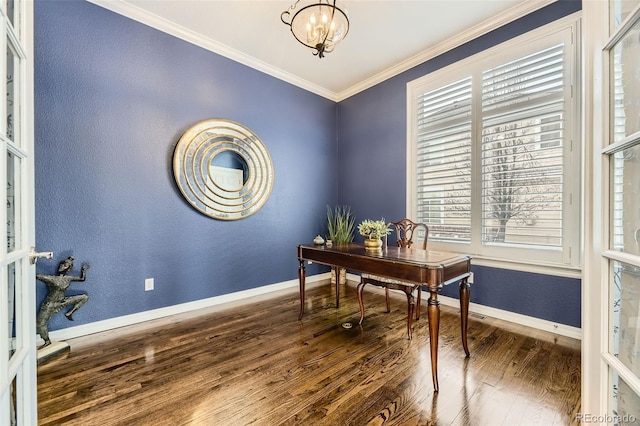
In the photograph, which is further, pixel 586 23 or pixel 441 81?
pixel 441 81

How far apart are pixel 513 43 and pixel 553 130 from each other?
94 cm

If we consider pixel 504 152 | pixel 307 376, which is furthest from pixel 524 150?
pixel 307 376

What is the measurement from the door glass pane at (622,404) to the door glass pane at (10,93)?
2.08m

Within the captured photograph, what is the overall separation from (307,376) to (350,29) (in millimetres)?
3147

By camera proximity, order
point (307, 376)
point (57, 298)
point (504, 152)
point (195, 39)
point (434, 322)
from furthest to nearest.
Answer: point (195, 39)
point (504, 152)
point (57, 298)
point (307, 376)
point (434, 322)

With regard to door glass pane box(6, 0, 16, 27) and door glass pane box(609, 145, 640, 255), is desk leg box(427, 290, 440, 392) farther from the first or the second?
door glass pane box(6, 0, 16, 27)

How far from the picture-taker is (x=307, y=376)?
1.70 meters

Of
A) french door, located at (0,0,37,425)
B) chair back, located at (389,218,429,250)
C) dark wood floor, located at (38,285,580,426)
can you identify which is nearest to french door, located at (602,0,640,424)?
dark wood floor, located at (38,285,580,426)

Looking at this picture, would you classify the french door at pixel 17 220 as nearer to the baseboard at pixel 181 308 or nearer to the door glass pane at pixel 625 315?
the baseboard at pixel 181 308

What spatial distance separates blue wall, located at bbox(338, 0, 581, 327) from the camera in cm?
228

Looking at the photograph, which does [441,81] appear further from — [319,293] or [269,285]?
[269,285]

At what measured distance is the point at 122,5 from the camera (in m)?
2.41

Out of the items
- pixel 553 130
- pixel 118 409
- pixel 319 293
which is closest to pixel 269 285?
pixel 319 293

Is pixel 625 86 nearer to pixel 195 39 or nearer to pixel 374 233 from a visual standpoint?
pixel 374 233
